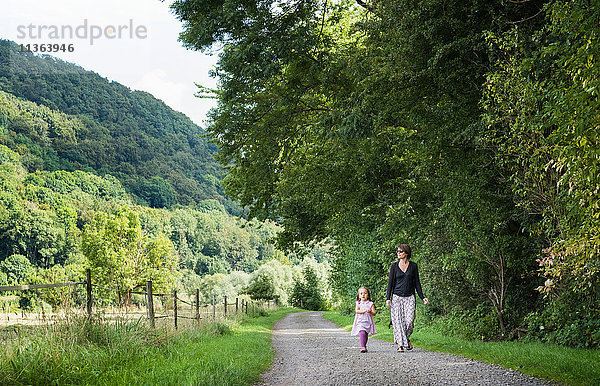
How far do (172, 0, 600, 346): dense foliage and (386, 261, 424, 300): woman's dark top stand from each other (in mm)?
2476

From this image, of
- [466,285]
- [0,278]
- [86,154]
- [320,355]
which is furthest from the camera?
[86,154]

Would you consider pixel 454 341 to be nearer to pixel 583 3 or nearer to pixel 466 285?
pixel 466 285

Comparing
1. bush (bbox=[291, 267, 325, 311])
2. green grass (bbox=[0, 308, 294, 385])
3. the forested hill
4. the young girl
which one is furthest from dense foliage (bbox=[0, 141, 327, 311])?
green grass (bbox=[0, 308, 294, 385])

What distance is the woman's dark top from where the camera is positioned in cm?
881

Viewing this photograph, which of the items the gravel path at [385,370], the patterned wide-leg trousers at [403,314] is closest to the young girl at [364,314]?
the gravel path at [385,370]

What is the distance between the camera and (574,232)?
793 cm

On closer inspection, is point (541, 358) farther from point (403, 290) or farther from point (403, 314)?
point (403, 290)

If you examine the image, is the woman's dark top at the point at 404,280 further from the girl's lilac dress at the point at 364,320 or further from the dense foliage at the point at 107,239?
the dense foliage at the point at 107,239

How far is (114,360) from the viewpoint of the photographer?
757 cm

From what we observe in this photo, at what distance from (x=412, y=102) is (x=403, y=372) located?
22.8 feet

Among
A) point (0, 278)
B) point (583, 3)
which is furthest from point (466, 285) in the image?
point (0, 278)

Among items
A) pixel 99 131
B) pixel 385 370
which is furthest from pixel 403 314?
pixel 99 131

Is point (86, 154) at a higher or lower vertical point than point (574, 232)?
higher

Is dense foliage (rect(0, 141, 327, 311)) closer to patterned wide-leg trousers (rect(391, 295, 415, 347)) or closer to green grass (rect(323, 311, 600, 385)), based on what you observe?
green grass (rect(323, 311, 600, 385))
